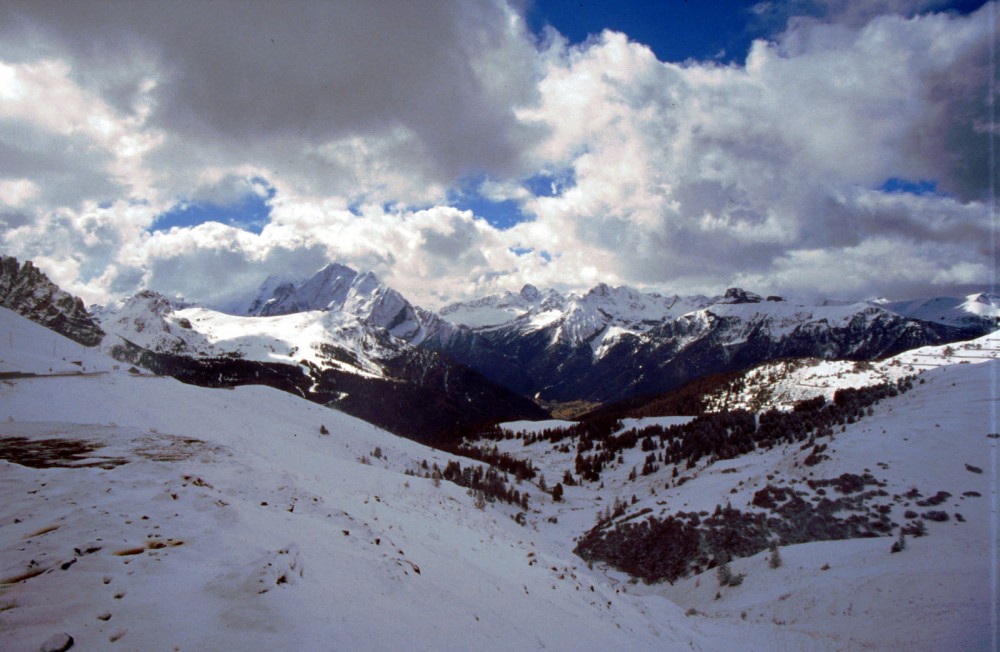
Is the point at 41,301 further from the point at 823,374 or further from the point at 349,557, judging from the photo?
the point at 823,374

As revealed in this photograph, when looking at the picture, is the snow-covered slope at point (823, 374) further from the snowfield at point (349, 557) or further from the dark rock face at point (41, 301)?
the dark rock face at point (41, 301)

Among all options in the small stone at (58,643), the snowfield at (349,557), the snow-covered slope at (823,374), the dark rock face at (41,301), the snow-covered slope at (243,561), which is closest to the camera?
the small stone at (58,643)

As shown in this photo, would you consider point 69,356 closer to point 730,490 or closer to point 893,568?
point 730,490

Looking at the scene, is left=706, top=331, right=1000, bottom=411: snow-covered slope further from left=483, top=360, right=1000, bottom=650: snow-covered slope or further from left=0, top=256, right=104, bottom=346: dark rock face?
left=0, top=256, right=104, bottom=346: dark rock face

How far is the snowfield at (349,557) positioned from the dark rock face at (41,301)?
185 m

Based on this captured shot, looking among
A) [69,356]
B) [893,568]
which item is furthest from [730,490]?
[69,356]

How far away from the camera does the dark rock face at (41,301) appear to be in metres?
156

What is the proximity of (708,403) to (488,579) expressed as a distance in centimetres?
11768

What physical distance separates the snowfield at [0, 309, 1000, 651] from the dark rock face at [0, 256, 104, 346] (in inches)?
7291

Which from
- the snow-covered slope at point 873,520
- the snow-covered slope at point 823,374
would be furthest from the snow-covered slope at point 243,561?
the snow-covered slope at point 823,374

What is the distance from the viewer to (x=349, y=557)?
27.3 ft

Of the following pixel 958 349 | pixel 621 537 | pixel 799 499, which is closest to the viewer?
pixel 799 499

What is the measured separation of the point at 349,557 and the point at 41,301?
754 ft

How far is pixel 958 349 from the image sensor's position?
80.7m
